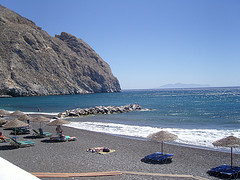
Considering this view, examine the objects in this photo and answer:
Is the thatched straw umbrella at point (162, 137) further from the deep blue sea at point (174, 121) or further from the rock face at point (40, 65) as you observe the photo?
the rock face at point (40, 65)

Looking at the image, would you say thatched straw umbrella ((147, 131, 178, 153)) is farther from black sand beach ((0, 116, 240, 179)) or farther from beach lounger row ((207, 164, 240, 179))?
beach lounger row ((207, 164, 240, 179))

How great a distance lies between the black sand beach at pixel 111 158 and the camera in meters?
9.77

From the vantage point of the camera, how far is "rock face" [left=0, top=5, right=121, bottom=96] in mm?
86562

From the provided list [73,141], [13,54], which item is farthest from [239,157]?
[13,54]

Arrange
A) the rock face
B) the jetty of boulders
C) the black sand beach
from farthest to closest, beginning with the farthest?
the rock face, the jetty of boulders, the black sand beach

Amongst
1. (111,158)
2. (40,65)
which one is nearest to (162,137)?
(111,158)

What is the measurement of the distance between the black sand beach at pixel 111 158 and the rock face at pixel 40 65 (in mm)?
77050

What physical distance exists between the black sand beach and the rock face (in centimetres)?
7705

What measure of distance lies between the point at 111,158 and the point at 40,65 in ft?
306

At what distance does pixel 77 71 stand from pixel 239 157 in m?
112

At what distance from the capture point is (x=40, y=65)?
97.8 m

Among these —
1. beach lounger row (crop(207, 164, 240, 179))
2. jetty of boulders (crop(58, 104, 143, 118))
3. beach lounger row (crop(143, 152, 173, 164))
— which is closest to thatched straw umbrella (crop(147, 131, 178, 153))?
beach lounger row (crop(143, 152, 173, 164))

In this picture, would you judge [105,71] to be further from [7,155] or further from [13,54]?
[7,155]

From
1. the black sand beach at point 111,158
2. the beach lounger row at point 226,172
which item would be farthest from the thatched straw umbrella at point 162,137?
the beach lounger row at point 226,172
